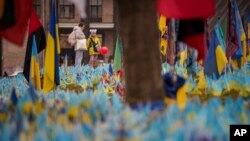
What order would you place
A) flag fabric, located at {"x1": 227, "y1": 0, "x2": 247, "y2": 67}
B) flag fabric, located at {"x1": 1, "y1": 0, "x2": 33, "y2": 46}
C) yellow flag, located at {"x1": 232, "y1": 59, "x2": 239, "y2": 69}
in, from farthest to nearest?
yellow flag, located at {"x1": 232, "y1": 59, "x2": 239, "y2": 69} → flag fabric, located at {"x1": 227, "y1": 0, "x2": 247, "y2": 67} → flag fabric, located at {"x1": 1, "y1": 0, "x2": 33, "y2": 46}

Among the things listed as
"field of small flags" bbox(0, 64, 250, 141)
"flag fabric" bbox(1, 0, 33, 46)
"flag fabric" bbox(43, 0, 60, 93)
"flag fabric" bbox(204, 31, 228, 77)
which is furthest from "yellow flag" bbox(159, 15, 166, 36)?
"field of small flags" bbox(0, 64, 250, 141)

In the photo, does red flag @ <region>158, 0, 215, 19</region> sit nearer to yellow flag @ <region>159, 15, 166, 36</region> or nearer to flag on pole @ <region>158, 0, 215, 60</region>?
flag on pole @ <region>158, 0, 215, 60</region>

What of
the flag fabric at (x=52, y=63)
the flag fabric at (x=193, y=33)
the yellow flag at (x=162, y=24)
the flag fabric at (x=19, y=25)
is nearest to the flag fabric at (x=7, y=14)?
the flag fabric at (x=19, y=25)

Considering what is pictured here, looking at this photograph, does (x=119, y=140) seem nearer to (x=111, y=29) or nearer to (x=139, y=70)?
(x=139, y=70)

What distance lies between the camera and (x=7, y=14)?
17.7 ft

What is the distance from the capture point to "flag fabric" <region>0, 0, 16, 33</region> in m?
5.31

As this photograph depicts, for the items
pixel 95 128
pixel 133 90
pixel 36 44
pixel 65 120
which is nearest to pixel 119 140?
pixel 95 128

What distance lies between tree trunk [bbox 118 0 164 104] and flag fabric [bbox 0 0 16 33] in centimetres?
131

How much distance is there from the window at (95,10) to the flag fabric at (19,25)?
25.5 meters

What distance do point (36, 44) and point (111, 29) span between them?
75.3 ft

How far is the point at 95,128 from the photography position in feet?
12.4

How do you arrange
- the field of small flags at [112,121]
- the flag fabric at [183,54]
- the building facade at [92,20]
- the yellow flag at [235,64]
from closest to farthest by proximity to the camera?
the field of small flags at [112,121], the yellow flag at [235,64], the flag fabric at [183,54], the building facade at [92,20]

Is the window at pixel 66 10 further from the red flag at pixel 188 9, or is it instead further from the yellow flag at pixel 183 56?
the red flag at pixel 188 9

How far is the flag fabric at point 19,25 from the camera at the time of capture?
214 inches
